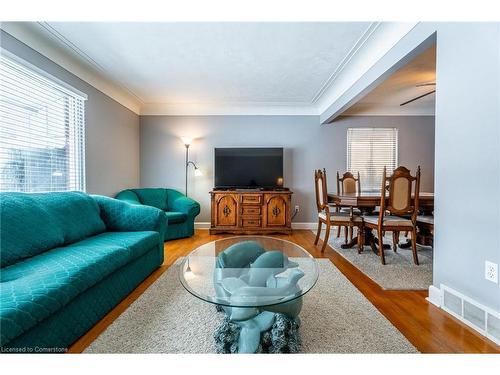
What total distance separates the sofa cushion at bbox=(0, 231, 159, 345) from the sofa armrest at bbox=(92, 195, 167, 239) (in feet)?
1.35

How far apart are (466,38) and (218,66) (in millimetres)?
2377

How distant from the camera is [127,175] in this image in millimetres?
4332

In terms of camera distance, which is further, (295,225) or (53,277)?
(295,225)

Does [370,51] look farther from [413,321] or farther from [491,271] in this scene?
[413,321]

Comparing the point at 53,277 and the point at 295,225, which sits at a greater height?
the point at 53,277

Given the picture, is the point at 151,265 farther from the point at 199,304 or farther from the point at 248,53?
the point at 248,53

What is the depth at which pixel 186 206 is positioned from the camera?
4070mm

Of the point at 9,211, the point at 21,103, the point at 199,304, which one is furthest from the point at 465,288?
the point at 21,103

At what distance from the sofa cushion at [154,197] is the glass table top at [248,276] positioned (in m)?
2.60

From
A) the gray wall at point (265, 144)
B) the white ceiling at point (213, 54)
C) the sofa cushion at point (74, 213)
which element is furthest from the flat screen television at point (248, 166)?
the sofa cushion at point (74, 213)

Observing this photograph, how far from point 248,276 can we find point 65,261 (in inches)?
45.0

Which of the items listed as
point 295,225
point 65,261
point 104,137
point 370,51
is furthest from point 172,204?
point 370,51

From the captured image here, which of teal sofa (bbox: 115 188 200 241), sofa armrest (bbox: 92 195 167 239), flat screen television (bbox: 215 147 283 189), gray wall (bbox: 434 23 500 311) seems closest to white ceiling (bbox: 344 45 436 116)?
gray wall (bbox: 434 23 500 311)
